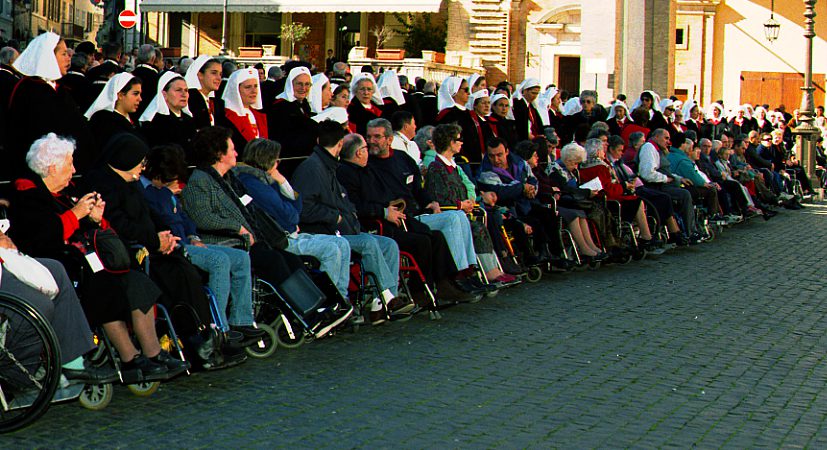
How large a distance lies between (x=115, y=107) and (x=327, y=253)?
1.87m

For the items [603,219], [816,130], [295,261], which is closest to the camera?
[295,261]

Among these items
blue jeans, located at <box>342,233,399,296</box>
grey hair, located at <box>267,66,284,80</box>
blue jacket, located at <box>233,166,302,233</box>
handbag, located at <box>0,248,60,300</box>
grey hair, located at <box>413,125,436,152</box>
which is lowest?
blue jeans, located at <box>342,233,399,296</box>

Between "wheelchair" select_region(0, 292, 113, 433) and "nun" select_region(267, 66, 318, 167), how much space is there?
20.9ft

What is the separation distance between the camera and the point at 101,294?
292 inches

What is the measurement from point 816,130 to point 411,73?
16.3m

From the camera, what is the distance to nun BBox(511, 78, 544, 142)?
1761cm

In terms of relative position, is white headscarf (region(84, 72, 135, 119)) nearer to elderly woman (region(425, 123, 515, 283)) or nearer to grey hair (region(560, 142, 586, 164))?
elderly woman (region(425, 123, 515, 283))

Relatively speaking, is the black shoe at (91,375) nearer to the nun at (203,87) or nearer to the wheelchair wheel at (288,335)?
the wheelchair wheel at (288,335)

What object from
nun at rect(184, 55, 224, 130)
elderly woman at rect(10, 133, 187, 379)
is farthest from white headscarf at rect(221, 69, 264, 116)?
elderly woman at rect(10, 133, 187, 379)

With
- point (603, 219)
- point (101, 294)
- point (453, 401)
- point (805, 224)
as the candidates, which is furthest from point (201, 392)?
point (805, 224)

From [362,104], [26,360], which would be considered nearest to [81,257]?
[26,360]

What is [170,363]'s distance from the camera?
7539mm

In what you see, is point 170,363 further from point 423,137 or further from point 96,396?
point 423,137

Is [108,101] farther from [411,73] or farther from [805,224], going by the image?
[411,73]
